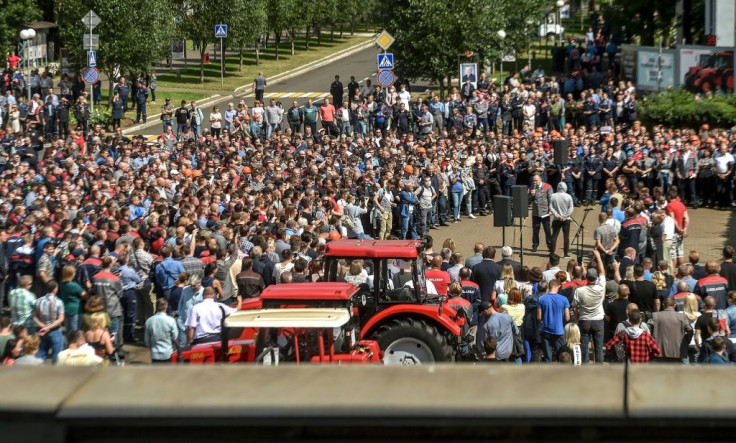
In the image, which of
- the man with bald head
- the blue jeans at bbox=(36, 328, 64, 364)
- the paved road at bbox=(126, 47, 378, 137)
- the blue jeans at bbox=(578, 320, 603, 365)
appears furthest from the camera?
the paved road at bbox=(126, 47, 378, 137)

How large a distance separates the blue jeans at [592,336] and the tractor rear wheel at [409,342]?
106 inches

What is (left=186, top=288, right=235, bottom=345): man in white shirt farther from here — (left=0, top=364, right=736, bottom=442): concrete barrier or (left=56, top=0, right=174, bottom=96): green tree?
(left=56, top=0, right=174, bottom=96): green tree

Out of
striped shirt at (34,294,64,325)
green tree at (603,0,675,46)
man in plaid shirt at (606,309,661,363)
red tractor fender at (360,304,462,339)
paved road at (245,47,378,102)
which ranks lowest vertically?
man in plaid shirt at (606,309,661,363)

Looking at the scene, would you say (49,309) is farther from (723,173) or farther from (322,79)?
(322,79)

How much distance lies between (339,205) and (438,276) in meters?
7.48

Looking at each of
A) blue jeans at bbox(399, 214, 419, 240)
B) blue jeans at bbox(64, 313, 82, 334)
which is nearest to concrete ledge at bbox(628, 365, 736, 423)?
blue jeans at bbox(64, 313, 82, 334)

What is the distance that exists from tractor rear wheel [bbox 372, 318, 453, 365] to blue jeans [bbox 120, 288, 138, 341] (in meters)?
5.17

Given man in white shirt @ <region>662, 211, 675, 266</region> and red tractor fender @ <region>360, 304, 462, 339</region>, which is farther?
man in white shirt @ <region>662, 211, 675, 266</region>

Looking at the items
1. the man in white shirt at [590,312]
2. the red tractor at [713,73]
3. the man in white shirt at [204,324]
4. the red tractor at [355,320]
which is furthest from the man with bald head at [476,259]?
the red tractor at [713,73]

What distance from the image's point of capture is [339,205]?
23.5m

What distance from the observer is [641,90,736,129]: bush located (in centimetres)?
3312

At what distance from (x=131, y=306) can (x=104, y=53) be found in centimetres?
2830

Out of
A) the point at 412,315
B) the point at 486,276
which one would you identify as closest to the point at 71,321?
the point at 412,315
